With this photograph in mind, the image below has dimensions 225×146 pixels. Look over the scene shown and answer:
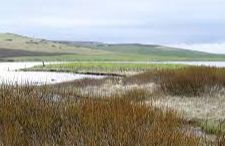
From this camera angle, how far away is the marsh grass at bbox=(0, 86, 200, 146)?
6.29 metres

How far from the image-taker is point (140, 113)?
8562 millimetres

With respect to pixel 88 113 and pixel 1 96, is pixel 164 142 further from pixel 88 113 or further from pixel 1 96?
pixel 1 96

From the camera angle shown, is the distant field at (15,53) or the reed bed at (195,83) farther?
the distant field at (15,53)

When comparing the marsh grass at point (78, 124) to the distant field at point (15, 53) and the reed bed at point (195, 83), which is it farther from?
the distant field at point (15, 53)

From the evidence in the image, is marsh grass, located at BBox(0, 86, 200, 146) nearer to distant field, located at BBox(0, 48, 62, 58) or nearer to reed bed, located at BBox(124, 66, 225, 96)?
reed bed, located at BBox(124, 66, 225, 96)

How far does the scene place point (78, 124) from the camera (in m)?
7.22

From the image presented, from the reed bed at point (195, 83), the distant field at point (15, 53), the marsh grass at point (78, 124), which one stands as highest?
the marsh grass at point (78, 124)

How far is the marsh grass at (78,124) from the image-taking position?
248 inches

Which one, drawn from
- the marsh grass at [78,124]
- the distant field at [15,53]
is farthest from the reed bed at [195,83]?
the distant field at [15,53]

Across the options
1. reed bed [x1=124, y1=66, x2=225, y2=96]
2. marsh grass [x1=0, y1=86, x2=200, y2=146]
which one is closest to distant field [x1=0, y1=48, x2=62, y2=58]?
reed bed [x1=124, y1=66, x2=225, y2=96]

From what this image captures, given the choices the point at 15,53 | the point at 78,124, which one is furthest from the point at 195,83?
the point at 15,53

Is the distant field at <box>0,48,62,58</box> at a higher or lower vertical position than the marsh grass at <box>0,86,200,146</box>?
lower

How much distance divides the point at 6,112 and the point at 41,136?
1009 millimetres

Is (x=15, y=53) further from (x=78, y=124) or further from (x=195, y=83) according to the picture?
(x=78, y=124)
